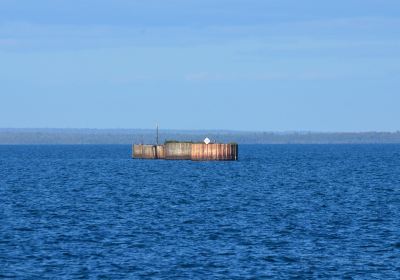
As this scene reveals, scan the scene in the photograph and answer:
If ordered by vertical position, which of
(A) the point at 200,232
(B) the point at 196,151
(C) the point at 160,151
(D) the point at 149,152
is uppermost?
(B) the point at 196,151

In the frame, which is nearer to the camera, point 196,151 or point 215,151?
point 215,151

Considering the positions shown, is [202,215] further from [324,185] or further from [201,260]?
[324,185]

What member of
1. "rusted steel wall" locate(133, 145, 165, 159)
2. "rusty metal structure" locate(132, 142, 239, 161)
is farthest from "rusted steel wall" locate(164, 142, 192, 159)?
"rusted steel wall" locate(133, 145, 165, 159)

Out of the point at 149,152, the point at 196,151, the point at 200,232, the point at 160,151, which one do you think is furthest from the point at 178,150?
the point at 200,232

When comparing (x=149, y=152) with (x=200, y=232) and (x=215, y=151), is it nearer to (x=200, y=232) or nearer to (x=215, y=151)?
(x=215, y=151)

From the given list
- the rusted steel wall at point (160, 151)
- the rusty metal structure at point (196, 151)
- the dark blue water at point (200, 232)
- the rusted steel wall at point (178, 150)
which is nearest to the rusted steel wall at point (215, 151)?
the rusty metal structure at point (196, 151)

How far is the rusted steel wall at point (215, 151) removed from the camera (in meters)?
138

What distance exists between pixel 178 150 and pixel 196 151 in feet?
22.5

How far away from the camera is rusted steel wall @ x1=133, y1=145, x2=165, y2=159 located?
15638 centimetres

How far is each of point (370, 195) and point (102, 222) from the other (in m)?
31.0

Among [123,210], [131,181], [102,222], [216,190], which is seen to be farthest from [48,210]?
[131,181]

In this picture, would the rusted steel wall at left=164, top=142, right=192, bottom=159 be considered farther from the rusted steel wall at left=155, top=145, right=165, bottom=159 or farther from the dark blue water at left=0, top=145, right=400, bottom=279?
the dark blue water at left=0, top=145, right=400, bottom=279

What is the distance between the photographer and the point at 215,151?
138500 millimetres

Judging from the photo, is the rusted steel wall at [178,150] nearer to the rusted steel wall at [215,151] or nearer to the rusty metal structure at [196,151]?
the rusty metal structure at [196,151]
